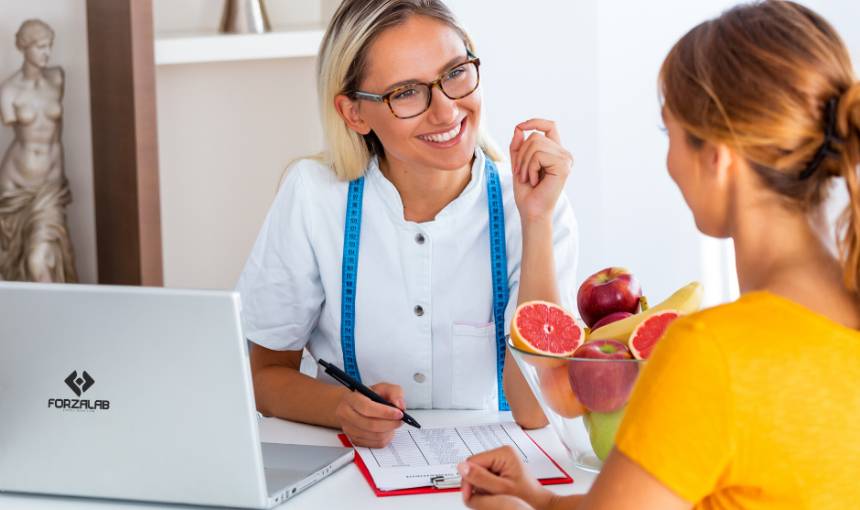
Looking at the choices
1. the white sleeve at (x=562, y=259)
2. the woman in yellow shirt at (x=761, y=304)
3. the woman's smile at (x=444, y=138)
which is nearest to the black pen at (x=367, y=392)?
the white sleeve at (x=562, y=259)

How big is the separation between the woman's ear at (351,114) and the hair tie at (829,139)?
108cm

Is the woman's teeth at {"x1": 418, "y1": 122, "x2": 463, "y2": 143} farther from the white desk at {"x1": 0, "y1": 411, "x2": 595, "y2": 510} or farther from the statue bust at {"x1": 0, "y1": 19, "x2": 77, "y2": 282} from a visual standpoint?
the statue bust at {"x1": 0, "y1": 19, "x2": 77, "y2": 282}

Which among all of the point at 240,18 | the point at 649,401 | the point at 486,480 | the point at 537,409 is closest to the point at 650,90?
the point at 240,18

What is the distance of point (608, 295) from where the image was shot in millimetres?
1464


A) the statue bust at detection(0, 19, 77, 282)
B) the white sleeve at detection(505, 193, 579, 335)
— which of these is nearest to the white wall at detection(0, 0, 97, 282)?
the statue bust at detection(0, 19, 77, 282)

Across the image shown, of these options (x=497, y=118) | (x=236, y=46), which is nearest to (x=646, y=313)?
(x=497, y=118)

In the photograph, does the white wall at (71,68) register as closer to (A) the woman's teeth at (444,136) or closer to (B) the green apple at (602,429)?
(A) the woman's teeth at (444,136)

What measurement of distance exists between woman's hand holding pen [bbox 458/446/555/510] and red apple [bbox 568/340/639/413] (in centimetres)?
11

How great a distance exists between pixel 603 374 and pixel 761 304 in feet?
1.06

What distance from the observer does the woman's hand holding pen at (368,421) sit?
1.47 m

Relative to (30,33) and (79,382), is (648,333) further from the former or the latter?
(30,33)

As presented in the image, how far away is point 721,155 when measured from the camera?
98 cm

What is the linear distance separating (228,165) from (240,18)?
42 cm

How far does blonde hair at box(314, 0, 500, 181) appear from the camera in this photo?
1834 mm
